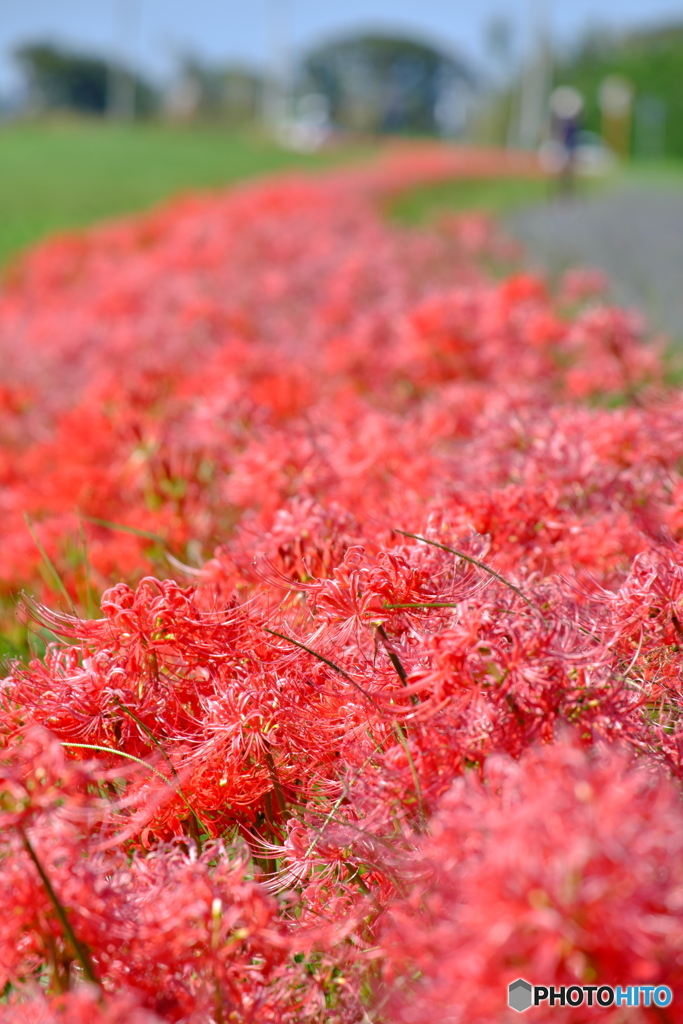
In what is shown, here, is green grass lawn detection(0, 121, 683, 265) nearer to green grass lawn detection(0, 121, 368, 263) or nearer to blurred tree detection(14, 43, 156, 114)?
green grass lawn detection(0, 121, 368, 263)

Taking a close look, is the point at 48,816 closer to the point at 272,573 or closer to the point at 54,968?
the point at 54,968

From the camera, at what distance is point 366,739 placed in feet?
3.71

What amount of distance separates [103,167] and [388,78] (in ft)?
219

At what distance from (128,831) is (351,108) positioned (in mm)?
86987

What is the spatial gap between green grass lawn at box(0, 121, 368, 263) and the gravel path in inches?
235

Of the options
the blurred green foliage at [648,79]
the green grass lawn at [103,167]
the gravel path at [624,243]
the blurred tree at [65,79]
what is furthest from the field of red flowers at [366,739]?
the blurred tree at [65,79]

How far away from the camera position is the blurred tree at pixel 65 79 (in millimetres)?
77881

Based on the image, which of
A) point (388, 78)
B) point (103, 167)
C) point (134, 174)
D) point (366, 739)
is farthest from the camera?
point (388, 78)

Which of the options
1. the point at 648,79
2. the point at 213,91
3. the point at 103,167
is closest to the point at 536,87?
the point at 648,79

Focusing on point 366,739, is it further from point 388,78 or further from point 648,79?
point 388,78

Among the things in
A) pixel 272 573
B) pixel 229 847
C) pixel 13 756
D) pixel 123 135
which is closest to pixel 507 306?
pixel 272 573

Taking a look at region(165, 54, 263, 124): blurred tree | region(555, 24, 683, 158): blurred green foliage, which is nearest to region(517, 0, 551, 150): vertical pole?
region(555, 24, 683, 158): blurred green foliage

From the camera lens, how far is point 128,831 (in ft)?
3.15

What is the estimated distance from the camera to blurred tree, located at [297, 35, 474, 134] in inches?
3201
